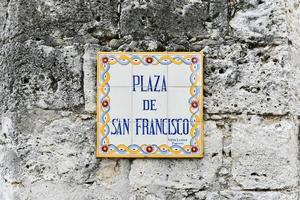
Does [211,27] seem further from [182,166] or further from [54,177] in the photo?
[54,177]

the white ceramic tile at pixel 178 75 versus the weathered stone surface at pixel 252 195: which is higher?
the white ceramic tile at pixel 178 75

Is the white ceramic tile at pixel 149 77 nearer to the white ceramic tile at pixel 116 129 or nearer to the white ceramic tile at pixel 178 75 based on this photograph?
the white ceramic tile at pixel 178 75

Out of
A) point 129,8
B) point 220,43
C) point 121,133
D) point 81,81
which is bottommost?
point 121,133

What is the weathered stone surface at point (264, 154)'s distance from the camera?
6.91 feet

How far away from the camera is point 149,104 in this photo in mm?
2143

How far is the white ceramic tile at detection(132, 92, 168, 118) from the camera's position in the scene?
2137 mm

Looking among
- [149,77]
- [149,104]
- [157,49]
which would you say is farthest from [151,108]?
[157,49]

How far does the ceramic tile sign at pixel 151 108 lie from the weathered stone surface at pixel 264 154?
6.5 inches

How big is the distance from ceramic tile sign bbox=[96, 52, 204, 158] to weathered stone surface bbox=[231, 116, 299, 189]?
0.54ft

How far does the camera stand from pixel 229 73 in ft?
7.02

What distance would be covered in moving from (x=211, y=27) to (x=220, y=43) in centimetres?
7

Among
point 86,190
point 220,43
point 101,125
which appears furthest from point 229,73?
point 86,190

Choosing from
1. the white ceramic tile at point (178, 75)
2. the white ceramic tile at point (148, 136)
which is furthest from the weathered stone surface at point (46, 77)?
the white ceramic tile at point (178, 75)

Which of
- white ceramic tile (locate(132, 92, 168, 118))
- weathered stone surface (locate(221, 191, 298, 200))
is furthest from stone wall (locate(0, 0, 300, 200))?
white ceramic tile (locate(132, 92, 168, 118))
